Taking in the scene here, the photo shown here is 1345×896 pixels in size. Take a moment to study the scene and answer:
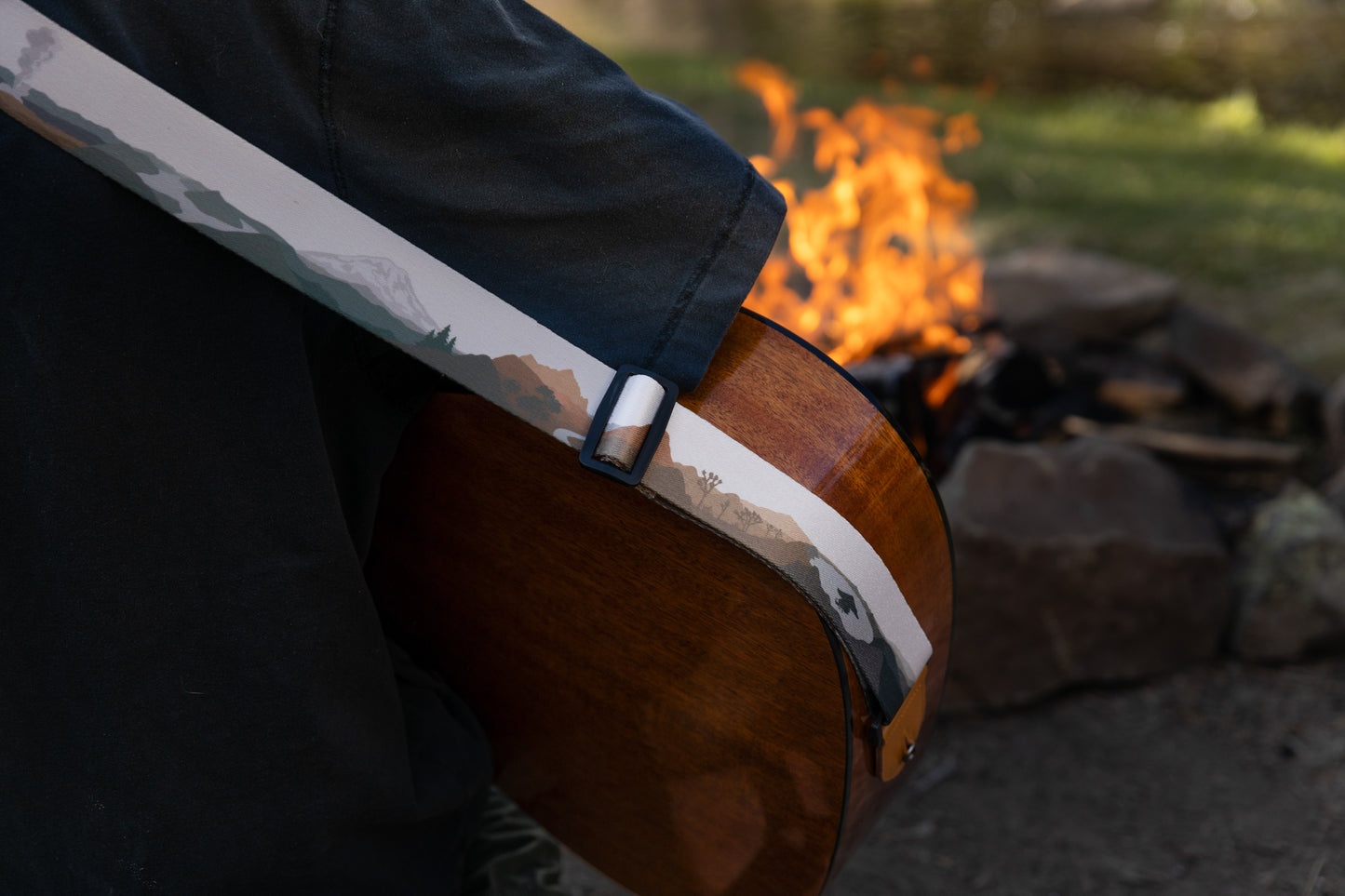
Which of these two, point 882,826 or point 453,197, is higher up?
point 453,197

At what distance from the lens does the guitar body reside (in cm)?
120

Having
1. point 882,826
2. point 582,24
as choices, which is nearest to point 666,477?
point 882,826

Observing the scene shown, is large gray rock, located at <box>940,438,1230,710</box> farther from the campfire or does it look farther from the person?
the person

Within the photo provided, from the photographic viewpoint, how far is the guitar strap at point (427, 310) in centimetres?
102

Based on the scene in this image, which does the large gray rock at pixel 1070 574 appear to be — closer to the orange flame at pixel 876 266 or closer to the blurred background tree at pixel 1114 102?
the orange flame at pixel 876 266

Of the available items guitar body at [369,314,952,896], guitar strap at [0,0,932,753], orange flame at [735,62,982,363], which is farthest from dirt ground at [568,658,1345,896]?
guitar strap at [0,0,932,753]

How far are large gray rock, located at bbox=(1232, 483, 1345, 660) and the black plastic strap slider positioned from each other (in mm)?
1945

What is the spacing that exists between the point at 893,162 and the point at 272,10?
2586 mm

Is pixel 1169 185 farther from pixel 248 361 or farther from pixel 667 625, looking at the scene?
pixel 248 361

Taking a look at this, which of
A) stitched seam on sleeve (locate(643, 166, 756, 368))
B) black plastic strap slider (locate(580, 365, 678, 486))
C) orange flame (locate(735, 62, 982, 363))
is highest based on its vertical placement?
stitched seam on sleeve (locate(643, 166, 756, 368))

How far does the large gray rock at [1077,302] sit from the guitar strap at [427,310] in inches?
97.3

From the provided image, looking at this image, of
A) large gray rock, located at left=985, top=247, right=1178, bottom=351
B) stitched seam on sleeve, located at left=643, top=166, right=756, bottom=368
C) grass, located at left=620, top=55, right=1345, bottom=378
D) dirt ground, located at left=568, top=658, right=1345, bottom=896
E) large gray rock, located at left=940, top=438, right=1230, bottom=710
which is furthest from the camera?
grass, located at left=620, top=55, right=1345, bottom=378

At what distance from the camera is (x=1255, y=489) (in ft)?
9.48

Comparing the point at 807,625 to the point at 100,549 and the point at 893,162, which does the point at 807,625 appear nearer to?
the point at 100,549
